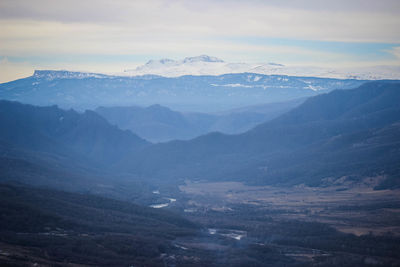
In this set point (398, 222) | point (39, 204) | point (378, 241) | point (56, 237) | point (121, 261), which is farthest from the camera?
point (398, 222)

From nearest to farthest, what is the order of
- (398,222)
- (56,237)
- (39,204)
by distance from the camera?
(56,237) < (39,204) < (398,222)

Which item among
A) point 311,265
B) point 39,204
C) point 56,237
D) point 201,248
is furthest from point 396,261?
point 39,204

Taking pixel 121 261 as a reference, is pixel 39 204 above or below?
above

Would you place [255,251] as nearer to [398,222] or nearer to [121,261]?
[121,261]

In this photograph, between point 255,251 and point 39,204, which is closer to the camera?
point 255,251

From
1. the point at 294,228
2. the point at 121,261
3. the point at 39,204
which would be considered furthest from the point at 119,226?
the point at 294,228

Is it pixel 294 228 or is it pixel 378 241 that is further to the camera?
pixel 294 228

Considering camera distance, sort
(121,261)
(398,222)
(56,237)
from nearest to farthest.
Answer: (121,261) < (56,237) < (398,222)

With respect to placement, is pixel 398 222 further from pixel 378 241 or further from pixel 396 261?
pixel 396 261
